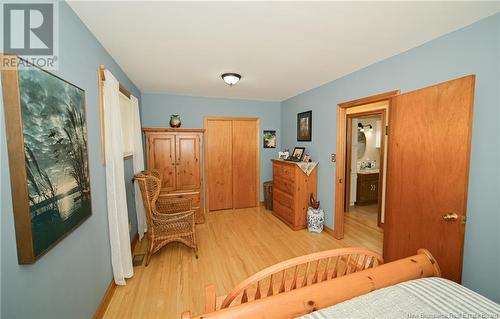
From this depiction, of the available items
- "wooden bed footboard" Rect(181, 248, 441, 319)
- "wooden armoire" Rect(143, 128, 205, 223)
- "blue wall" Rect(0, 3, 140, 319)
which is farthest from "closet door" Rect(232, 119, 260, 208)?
"wooden bed footboard" Rect(181, 248, 441, 319)

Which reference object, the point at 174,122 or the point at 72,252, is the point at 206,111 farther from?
the point at 72,252

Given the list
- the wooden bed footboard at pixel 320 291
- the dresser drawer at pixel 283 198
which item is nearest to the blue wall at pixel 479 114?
the wooden bed footboard at pixel 320 291

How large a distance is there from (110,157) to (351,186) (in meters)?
4.39

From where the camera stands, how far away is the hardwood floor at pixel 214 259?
1.80 m

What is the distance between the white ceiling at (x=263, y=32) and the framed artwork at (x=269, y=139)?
6.51 feet

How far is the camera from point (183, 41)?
6.00 feet

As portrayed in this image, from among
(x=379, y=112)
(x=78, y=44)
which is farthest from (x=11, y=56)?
(x=379, y=112)

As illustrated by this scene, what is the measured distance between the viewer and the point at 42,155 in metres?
1.00

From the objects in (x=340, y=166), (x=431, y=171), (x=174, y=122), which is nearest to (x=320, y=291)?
(x=431, y=171)

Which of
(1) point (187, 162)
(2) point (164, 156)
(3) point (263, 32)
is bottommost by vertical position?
(1) point (187, 162)

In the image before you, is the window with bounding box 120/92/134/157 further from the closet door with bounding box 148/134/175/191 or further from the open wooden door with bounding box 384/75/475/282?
the open wooden door with bounding box 384/75/475/282

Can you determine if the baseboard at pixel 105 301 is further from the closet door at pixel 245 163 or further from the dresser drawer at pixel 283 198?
the closet door at pixel 245 163

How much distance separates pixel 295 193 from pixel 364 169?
2.43 m

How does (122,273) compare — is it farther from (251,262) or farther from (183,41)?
(183,41)
